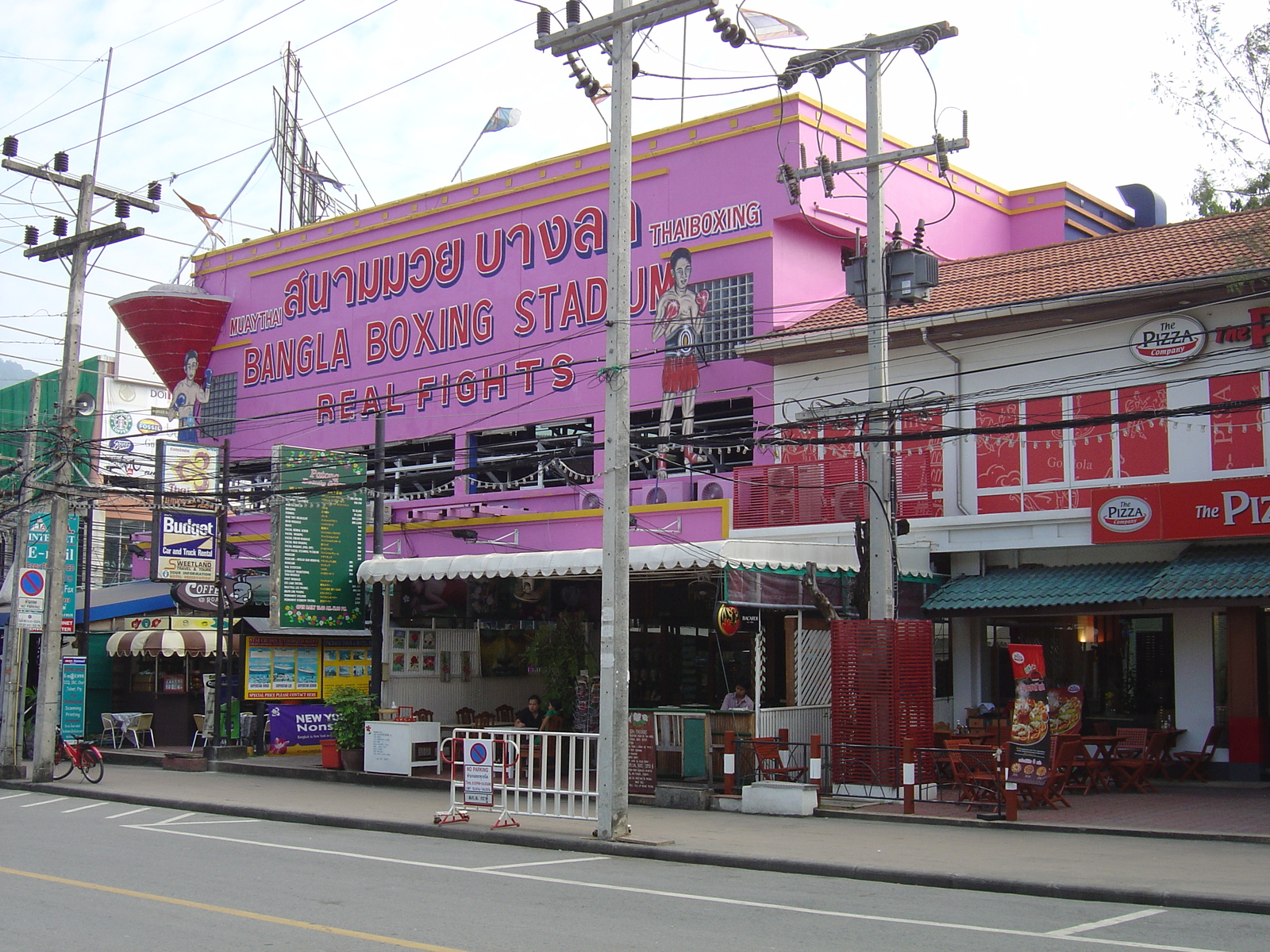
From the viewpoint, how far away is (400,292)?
107 feet

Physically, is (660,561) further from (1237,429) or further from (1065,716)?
(1237,429)

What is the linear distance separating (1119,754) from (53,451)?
1809 centimetres

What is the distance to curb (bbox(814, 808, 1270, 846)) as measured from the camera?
1408 centimetres

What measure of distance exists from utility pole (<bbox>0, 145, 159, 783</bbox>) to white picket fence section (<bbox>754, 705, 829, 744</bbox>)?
1250 centimetres

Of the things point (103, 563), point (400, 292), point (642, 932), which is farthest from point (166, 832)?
point (103, 563)

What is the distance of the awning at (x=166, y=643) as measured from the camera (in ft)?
90.3

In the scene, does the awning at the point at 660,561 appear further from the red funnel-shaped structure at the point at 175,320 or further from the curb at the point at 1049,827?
the red funnel-shaped structure at the point at 175,320

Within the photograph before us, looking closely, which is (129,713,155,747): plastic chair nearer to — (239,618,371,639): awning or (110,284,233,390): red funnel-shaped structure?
(239,618,371,639): awning

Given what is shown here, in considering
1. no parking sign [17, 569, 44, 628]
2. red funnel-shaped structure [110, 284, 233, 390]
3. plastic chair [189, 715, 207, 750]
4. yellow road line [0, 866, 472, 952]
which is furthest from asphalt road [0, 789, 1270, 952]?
red funnel-shaped structure [110, 284, 233, 390]

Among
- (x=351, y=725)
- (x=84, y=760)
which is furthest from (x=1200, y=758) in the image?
(x=84, y=760)

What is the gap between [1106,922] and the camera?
32.3ft

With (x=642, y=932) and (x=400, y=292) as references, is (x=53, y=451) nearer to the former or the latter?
(x=400, y=292)

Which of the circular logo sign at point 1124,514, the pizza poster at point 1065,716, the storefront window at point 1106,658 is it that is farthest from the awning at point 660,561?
the pizza poster at point 1065,716

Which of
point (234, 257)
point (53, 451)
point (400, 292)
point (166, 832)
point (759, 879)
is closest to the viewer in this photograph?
point (759, 879)
